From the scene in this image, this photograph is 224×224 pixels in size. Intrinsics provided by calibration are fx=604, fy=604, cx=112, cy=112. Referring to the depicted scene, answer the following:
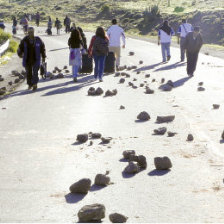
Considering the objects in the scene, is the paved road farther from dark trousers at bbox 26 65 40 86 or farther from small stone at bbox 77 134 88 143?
dark trousers at bbox 26 65 40 86

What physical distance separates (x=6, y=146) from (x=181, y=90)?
8008 millimetres

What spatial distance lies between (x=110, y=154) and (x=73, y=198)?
7.68 feet

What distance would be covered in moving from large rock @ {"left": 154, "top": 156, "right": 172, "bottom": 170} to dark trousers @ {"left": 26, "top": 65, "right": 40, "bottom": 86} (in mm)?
9423

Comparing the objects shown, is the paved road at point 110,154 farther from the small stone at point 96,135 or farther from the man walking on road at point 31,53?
the man walking on road at point 31,53

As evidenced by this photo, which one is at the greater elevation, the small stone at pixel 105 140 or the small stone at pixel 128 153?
the small stone at pixel 128 153

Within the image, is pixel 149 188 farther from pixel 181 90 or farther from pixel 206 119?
pixel 181 90

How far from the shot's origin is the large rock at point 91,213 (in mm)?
5844

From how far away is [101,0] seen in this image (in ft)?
406

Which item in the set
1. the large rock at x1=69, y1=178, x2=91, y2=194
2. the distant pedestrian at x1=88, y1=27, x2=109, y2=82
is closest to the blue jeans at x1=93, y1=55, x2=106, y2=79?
the distant pedestrian at x1=88, y1=27, x2=109, y2=82

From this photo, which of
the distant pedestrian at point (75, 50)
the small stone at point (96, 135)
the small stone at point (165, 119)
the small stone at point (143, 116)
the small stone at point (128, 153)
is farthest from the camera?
the distant pedestrian at point (75, 50)

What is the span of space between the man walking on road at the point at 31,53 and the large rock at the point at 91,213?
36.8 ft

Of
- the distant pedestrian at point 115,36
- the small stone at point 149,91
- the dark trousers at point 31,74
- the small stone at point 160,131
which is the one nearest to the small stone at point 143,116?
the small stone at point 160,131

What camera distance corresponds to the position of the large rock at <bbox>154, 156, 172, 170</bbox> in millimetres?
8016

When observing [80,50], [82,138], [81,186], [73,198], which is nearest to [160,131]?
[82,138]
